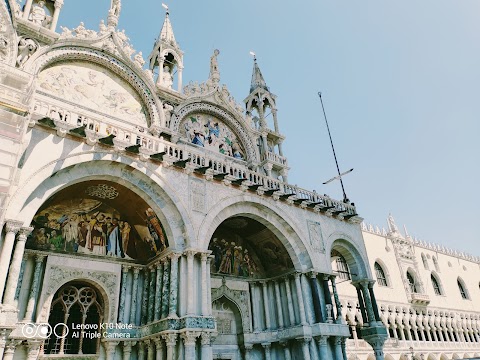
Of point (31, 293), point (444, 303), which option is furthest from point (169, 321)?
point (444, 303)

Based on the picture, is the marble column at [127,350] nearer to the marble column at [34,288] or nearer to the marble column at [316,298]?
the marble column at [34,288]

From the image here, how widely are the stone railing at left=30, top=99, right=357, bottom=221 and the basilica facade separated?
0.21ft

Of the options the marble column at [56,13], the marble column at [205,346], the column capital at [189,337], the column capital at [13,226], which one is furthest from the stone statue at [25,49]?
the marble column at [205,346]

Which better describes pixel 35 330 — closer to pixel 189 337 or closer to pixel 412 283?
pixel 189 337

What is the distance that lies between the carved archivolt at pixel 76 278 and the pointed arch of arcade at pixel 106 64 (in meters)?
6.11

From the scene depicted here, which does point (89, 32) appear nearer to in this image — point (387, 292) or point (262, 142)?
point (262, 142)

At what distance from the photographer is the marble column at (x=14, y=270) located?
7.97 m

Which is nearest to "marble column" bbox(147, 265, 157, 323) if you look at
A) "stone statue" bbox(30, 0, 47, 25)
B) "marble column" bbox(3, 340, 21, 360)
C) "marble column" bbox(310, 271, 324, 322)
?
"marble column" bbox(3, 340, 21, 360)

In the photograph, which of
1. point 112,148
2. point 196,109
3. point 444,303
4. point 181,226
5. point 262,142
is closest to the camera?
point 112,148

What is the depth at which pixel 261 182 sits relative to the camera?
48.3 feet

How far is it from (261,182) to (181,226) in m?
4.47

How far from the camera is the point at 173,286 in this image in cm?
1059

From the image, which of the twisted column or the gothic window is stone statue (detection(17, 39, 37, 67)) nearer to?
the gothic window

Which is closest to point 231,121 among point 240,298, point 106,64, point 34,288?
point 106,64
